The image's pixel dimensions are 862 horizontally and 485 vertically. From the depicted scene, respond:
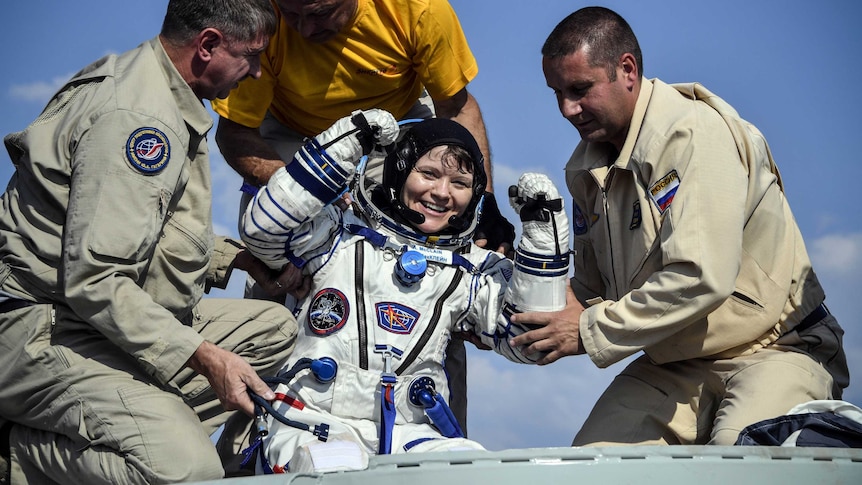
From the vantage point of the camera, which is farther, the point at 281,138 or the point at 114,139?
the point at 281,138

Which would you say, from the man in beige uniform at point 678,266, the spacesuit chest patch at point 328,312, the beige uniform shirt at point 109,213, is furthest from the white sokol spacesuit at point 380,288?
the beige uniform shirt at point 109,213

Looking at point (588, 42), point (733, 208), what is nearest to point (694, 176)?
point (733, 208)

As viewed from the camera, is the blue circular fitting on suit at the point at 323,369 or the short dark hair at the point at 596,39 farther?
the short dark hair at the point at 596,39

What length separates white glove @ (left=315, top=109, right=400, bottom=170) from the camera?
4574 mm

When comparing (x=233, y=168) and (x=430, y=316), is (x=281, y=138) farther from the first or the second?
(x=430, y=316)

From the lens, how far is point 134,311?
12.4 ft

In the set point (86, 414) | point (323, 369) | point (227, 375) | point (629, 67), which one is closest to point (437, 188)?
point (323, 369)

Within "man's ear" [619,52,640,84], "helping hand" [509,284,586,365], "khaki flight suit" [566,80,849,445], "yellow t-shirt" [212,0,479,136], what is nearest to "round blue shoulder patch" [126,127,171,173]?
"helping hand" [509,284,586,365]

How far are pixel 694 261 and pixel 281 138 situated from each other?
266 cm

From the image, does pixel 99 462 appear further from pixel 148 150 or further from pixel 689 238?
pixel 689 238

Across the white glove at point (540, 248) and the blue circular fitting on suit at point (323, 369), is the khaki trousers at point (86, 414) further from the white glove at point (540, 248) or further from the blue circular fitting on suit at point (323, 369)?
the white glove at point (540, 248)

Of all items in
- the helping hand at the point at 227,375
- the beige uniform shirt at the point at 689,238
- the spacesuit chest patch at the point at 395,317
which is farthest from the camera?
the spacesuit chest patch at the point at 395,317

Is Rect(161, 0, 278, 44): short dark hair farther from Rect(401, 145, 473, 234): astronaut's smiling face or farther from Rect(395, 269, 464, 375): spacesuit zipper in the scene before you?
Rect(395, 269, 464, 375): spacesuit zipper

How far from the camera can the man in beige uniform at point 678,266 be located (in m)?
4.50
